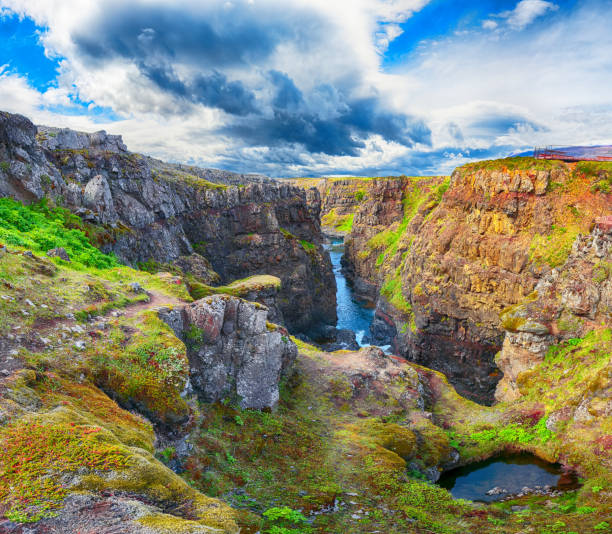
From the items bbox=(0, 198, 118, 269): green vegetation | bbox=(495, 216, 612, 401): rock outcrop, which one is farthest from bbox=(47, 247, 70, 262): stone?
bbox=(495, 216, 612, 401): rock outcrop

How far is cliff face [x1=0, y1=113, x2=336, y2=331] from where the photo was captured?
103 ft

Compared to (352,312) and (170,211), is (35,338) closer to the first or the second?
(170,211)

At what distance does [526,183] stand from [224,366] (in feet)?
166

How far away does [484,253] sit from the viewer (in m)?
53.6

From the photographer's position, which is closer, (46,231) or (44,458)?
(44,458)

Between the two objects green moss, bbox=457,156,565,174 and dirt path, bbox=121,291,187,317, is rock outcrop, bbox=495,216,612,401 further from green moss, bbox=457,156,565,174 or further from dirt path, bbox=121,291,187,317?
dirt path, bbox=121,291,187,317

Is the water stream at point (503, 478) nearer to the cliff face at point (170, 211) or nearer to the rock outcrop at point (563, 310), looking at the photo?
the rock outcrop at point (563, 310)

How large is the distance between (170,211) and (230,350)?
127 ft

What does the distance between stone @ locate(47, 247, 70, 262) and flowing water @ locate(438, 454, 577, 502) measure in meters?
31.1

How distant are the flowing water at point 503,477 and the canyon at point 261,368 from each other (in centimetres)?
82

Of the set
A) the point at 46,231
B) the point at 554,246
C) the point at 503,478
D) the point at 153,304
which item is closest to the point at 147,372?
the point at 153,304

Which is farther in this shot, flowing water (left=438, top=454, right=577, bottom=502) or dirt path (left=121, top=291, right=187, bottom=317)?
flowing water (left=438, top=454, right=577, bottom=502)

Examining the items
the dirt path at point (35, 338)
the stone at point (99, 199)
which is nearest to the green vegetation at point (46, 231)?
the stone at point (99, 199)

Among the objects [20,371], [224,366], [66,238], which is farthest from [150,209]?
[20,371]
